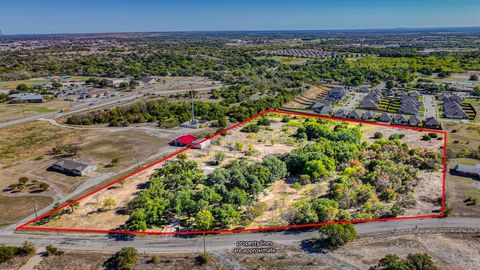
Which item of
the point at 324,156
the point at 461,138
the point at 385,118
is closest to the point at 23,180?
the point at 324,156

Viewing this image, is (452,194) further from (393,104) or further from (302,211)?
(393,104)

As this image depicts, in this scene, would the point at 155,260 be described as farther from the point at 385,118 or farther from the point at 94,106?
the point at 94,106

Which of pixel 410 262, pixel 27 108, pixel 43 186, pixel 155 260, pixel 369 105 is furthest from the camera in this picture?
pixel 27 108

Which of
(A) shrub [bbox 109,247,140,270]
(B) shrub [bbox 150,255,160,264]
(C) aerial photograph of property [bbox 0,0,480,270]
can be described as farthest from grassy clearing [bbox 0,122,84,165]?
(B) shrub [bbox 150,255,160,264]

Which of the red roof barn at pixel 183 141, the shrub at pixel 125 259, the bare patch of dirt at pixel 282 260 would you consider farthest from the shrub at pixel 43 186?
the bare patch of dirt at pixel 282 260

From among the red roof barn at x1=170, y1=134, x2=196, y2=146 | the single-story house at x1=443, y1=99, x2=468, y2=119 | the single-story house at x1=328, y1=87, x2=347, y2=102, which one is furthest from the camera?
the single-story house at x1=328, y1=87, x2=347, y2=102

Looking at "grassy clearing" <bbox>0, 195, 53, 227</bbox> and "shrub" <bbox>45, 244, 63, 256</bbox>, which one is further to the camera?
"grassy clearing" <bbox>0, 195, 53, 227</bbox>

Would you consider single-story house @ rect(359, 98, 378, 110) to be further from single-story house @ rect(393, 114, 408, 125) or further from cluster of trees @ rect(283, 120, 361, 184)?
cluster of trees @ rect(283, 120, 361, 184)

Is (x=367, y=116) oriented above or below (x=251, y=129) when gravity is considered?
above

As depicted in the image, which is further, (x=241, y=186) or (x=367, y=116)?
(x=367, y=116)
